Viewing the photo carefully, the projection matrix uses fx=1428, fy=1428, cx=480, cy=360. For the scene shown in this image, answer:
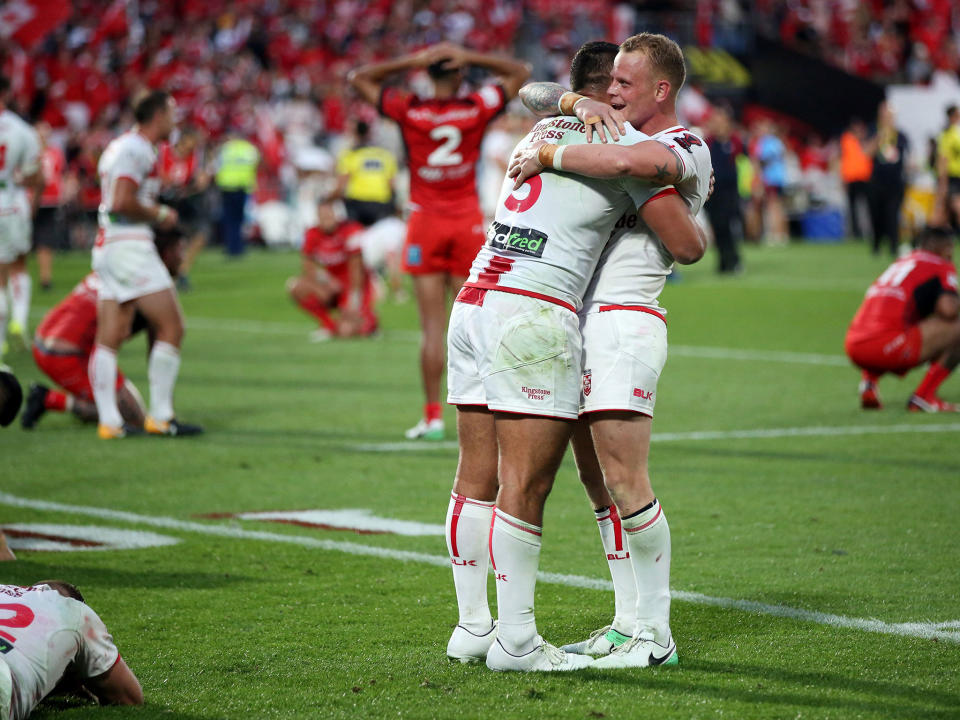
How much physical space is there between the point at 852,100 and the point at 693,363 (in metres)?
23.7

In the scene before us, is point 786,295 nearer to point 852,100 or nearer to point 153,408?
point 153,408

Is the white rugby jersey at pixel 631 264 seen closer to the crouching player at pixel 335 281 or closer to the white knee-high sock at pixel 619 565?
the white knee-high sock at pixel 619 565

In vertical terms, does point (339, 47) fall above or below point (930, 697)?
above

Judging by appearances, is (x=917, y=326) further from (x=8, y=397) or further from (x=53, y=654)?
(x=53, y=654)

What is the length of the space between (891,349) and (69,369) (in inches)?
233

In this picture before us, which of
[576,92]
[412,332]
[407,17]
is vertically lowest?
[412,332]

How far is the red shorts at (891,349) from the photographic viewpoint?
10.2 m

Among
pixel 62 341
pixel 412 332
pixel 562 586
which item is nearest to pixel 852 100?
pixel 412 332

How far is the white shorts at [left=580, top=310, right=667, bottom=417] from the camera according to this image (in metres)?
4.51

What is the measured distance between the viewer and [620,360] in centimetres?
452

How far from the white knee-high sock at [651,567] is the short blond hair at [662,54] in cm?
137

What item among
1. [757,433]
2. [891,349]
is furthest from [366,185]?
[757,433]

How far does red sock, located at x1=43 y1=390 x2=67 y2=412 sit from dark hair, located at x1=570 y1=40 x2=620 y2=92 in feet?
21.5

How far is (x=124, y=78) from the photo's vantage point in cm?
3466
